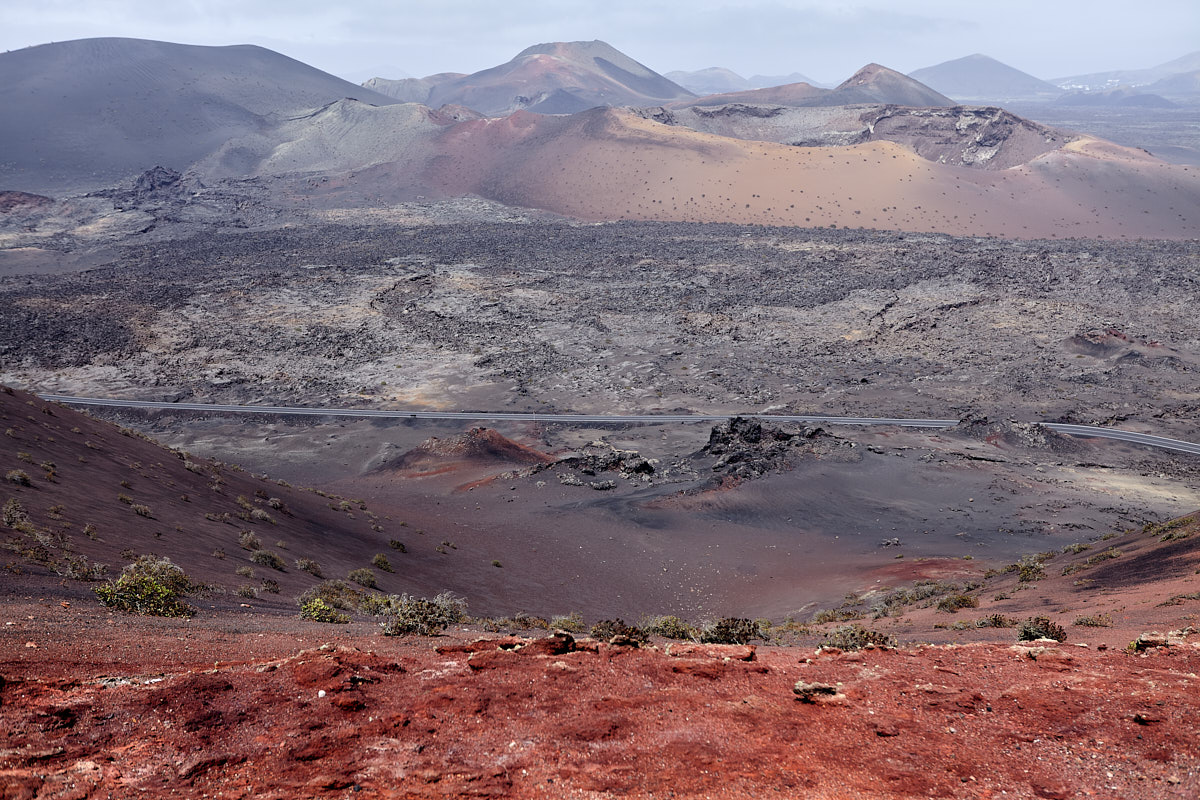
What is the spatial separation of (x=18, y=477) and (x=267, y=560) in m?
5.39

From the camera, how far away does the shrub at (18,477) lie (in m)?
16.0

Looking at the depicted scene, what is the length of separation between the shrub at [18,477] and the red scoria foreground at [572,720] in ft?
22.0

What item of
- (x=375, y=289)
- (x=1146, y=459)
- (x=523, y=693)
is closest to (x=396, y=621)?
(x=523, y=693)

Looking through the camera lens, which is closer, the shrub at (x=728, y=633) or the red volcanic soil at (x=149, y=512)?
the shrub at (x=728, y=633)

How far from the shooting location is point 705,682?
32.7 ft

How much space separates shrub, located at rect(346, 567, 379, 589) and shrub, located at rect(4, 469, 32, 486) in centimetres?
732

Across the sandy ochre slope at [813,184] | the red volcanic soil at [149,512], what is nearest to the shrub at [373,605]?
the red volcanic soil at [149,512]

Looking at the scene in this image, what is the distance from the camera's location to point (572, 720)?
8812 millimetres

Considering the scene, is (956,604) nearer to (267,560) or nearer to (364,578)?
(364,578)

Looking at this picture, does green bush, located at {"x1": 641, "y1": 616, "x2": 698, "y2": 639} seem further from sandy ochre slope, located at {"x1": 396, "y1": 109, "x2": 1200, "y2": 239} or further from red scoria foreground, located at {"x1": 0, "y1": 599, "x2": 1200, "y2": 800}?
sandy ochre slope, located at {"x1": 396, "y1": 109, "x2": 1200, "y2": 239}

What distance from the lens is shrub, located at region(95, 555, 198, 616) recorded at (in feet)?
40.4

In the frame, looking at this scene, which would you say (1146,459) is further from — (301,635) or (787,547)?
(301,635)

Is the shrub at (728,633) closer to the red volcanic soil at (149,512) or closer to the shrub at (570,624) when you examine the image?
the shrub at (570,624)

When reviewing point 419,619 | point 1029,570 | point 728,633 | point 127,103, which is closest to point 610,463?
point 1029,570
